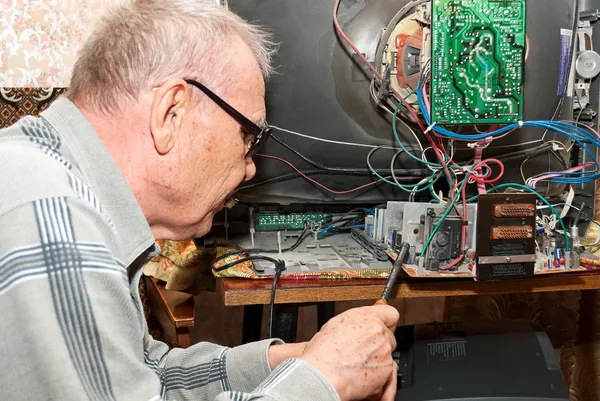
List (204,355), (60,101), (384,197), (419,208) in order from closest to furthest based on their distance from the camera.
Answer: (60,101) < (204,355) < (419,208) < (384,197)

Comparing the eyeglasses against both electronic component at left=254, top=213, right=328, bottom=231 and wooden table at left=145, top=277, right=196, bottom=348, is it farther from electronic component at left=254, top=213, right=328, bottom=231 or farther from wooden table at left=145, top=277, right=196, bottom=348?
wooden table at left=145, top=277, right=196, bottom=348

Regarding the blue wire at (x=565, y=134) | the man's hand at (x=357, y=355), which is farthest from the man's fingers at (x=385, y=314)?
the blue wire at (x=565, y=134)

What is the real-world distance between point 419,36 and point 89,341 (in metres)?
0.99

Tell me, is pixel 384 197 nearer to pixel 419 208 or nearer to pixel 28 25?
pixel 419 208

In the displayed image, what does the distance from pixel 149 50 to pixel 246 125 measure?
189 mm

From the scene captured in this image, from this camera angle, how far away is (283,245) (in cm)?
132

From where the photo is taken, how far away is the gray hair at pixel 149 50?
771 mm

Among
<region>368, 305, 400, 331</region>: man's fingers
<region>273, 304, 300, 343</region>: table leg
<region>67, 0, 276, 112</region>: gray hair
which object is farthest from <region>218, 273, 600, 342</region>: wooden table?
<region>67, 0, 276, 112</region>: gray hair

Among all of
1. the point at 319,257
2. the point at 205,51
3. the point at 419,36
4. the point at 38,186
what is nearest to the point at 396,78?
the point at 419,36

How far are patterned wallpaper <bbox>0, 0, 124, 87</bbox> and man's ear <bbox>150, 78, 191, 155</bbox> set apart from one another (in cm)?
132

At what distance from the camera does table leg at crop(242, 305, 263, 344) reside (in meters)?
1.48

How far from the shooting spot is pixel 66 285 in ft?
1.88

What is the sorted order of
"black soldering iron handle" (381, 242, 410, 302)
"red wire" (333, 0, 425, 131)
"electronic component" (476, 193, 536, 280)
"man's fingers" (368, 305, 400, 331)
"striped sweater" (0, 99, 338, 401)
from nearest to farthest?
"striped sweater" (0, 99, 338, 401)
"man's fingers" (368, 305, 400, 331)
"black soldering iron handle" (381, 242, 410, 302)
"electronic component" (476, 193, 536, 280)
"red wire" (333, 0, 425, 131)

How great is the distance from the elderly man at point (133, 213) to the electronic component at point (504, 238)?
34cm
